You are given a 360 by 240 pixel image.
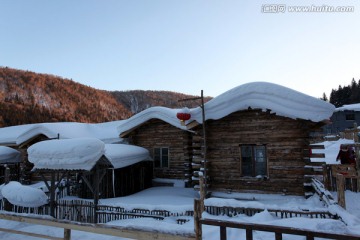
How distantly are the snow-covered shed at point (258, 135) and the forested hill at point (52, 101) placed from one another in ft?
124

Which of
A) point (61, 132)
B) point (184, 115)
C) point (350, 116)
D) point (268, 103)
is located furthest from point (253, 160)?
point (350, 116)

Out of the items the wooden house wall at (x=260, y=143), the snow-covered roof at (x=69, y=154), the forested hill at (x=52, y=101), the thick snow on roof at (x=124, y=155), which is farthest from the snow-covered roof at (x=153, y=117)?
the forested hill at (x=52, y=101)

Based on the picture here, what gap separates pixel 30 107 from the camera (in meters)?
47.9

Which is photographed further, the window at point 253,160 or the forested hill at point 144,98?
the forested hill at point 144,98

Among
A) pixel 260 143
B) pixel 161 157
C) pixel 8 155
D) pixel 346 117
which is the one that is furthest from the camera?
pixel 346 117

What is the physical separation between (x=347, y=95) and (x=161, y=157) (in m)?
72.8

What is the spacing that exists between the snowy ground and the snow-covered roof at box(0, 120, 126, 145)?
7.64 metres

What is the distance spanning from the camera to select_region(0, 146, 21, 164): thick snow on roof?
19.2 meters

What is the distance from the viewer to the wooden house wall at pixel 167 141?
16.6 m

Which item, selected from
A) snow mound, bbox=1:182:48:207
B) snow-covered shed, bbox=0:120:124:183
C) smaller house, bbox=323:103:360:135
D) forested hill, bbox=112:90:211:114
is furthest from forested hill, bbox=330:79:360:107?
snow mound, bbox=1:182:48:207

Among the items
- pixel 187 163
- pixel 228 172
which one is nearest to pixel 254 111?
pixel 228 172

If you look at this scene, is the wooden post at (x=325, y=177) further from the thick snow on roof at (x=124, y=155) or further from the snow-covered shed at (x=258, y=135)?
the thick snow on roof at (x=124, y=155)

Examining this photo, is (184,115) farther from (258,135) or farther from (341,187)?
(341,187)

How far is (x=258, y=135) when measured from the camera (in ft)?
38.6
